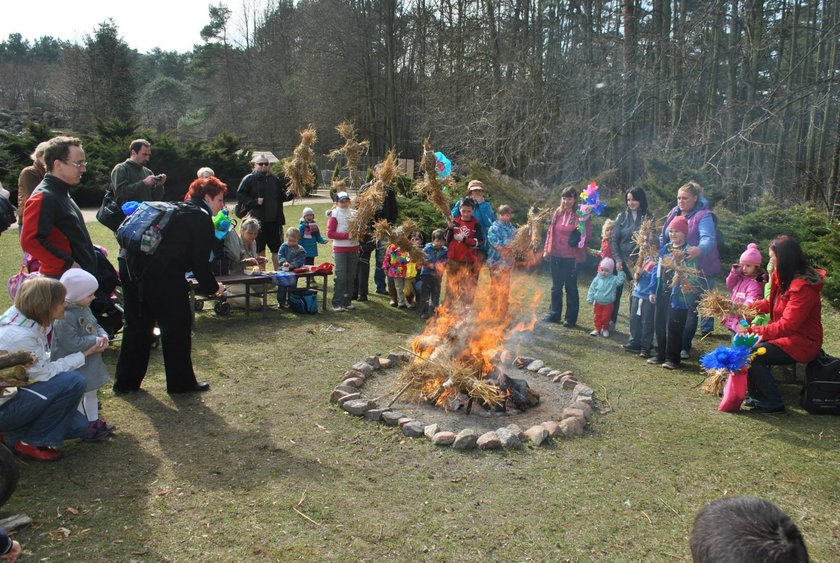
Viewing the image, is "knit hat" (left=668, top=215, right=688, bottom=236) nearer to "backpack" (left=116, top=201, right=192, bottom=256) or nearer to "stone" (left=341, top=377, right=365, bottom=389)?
"stone" (left=341, top=377, right=365, bottom=389)

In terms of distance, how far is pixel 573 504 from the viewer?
3959mm

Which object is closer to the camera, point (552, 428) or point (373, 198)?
point (552, 428)

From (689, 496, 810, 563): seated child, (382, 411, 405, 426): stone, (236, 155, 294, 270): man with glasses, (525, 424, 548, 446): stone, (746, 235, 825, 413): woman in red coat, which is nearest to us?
(689, 496, 810, 563): seated child

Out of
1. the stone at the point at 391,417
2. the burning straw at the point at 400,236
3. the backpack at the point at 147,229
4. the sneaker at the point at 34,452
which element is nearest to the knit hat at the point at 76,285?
the backpack at the point at 147,229

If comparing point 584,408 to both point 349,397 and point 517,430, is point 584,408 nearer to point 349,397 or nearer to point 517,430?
point 517,430

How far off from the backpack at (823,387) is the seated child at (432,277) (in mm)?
4706

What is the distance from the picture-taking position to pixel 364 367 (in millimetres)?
6363

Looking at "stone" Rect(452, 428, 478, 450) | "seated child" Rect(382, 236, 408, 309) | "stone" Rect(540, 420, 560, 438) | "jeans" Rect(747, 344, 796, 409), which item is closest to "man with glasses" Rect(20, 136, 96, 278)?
"stone" Rect(452, 428, 478, 450)

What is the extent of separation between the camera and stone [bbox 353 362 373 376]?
Result: 6.30 m

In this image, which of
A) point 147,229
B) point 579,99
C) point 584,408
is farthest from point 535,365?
Result: point 579,99

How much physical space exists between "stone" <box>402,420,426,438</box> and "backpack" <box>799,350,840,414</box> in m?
3.50

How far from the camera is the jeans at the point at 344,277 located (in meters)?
9.05

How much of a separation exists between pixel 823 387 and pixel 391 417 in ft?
12.5

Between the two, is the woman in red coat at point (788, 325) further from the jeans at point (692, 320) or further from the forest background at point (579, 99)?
the forest background at point (579, 99)
